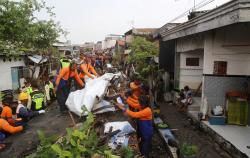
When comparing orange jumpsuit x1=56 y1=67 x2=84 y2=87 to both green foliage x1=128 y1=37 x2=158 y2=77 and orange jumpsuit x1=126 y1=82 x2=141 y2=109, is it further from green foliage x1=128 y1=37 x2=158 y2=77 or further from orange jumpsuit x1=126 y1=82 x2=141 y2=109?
green foliage x1=128 y1=37 x2=158 y2=77

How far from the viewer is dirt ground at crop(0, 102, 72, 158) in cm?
492

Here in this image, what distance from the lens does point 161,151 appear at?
7.60 meters

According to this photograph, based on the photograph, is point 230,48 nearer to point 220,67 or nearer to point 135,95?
point 220,67

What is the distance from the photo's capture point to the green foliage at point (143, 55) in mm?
13000

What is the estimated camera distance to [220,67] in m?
8.74

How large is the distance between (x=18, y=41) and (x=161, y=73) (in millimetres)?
8327

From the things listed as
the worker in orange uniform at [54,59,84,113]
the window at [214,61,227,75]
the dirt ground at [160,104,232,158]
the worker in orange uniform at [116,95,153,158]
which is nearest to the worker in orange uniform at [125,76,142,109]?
the worker in orange uniform at [116,95,153,158]

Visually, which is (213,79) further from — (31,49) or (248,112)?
(31,49)

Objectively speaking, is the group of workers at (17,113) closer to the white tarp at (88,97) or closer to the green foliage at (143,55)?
the white tarp at (88,97)

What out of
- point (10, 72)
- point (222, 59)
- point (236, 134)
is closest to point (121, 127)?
point (236, 134)

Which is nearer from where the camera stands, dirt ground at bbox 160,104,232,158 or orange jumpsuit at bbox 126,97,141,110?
orange jumpsuit at bbox 126,97,141,110

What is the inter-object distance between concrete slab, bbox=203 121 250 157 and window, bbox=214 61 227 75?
192 centimetres

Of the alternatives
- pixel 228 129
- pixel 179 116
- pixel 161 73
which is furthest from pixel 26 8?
pixel 228 129

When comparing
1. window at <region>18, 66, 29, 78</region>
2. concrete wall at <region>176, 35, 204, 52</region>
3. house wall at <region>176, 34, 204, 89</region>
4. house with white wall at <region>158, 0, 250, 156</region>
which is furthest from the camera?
window at <region>18, 66, 29, 78</region>
